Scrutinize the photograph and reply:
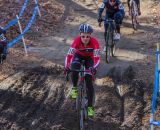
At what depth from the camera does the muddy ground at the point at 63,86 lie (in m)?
8.12

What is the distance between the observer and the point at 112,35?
11359 millimetres

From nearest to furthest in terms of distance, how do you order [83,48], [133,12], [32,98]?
1. [83,48]
2. [32,98]
3. [133,12]

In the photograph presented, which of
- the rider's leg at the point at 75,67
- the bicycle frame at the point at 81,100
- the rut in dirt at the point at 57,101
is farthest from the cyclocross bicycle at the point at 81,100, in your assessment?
the rut in dirt at the point at 57,101

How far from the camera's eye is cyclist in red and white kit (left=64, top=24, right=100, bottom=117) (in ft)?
25.3

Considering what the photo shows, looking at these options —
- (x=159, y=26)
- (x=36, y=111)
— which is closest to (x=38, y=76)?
(x=36, y=111)

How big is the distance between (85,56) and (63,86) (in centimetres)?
158

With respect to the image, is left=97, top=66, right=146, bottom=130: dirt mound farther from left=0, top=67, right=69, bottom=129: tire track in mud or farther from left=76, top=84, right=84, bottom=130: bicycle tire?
left=0, top=67, right=69, bottom=129: tire track in mud

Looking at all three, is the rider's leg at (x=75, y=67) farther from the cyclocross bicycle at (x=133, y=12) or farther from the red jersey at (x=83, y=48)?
the cyclocross bicycle at (x=133, y=12)

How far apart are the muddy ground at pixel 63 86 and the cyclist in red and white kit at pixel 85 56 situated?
0.68m

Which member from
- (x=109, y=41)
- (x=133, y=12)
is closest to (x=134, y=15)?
(x=133, y=12)

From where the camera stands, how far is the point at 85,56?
845 centimetres

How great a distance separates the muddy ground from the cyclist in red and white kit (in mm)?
683

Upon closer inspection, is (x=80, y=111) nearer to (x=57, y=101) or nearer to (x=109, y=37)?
(x=57, y=101)

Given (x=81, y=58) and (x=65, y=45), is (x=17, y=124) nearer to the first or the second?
(x=81, y=58)
